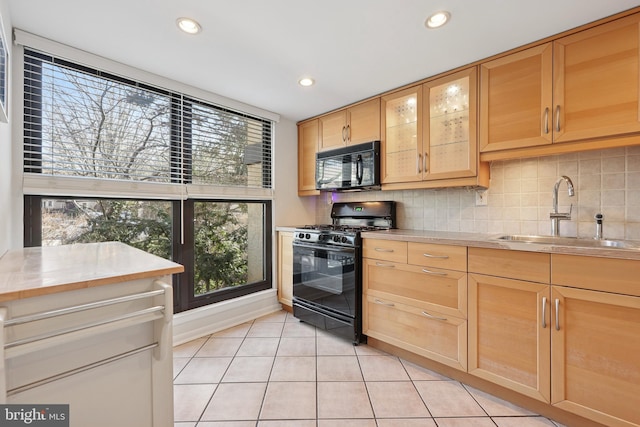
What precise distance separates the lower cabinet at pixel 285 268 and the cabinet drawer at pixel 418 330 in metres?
0.99

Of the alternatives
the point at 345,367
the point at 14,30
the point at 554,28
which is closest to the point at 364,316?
the point at 345,367

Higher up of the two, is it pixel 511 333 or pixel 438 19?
pixel 438 19

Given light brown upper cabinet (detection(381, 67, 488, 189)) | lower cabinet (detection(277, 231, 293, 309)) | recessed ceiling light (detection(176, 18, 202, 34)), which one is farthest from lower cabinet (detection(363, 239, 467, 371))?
recessed ceiling light (detection(176, 18, 202, 34))

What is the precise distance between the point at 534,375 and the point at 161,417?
1.85 meters

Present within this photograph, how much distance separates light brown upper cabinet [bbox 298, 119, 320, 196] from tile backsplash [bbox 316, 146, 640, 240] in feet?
3.78

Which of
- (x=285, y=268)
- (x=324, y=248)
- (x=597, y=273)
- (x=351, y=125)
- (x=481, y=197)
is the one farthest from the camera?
(x=285, y=268)

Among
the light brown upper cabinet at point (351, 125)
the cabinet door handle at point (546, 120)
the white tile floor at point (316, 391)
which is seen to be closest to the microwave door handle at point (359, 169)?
the light brown upper cabinet at point (351, 125)

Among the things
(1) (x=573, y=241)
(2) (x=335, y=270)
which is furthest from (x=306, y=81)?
(1) (x=573, y=241)

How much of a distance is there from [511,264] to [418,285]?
0.60 metres

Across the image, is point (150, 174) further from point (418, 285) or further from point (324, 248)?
point (418, 285)

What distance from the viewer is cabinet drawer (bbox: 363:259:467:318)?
1818 millimetres

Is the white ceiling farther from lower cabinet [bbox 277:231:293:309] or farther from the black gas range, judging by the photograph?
lower cabinet [bbox 277:231:293:309]

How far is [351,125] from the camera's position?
2.79m

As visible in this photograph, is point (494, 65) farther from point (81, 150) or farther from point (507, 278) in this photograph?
point (81, 150)
